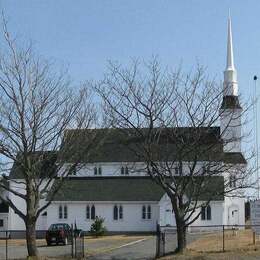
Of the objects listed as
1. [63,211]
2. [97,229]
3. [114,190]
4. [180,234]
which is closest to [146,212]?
[114,190]

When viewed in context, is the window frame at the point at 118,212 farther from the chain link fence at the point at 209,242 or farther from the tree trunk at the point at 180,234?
the tree trunk at the point at 180,234

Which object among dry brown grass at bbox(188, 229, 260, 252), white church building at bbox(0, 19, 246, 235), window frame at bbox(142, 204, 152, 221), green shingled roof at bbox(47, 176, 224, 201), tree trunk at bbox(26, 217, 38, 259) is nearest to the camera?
tree trunk at bbox(26, 217, 38, 259)

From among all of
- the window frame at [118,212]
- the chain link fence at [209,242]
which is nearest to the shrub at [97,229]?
the window frame at [118,212]

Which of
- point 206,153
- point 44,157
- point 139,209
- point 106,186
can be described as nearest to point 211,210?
point 139,209

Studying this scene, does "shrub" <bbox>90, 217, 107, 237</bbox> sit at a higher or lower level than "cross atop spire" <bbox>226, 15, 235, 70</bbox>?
lower

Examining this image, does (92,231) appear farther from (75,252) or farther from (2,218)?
(75,252)

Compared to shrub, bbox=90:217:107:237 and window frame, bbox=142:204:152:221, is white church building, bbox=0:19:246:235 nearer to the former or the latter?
window frame, bbox=142:204:152:221

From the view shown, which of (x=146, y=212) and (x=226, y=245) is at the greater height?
(x=146, y=212)

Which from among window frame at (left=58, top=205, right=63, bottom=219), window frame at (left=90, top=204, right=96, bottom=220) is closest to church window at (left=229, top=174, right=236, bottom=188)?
window frame at (left=90, top=204, right=96, bottom=220)

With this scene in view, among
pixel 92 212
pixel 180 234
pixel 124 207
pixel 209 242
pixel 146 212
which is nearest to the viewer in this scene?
pixel 180 234

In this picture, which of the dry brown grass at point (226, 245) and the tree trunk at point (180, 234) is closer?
the tree trunk at point (180, 234)

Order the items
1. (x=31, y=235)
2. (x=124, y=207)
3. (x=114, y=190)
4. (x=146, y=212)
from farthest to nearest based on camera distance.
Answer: (x=114, y=190) → (x=124, y=207) → (x=146, y=212) → (x=31, y=235)

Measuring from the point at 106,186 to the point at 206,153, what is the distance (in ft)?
142

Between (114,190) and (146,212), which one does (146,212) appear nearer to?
(146,212)
